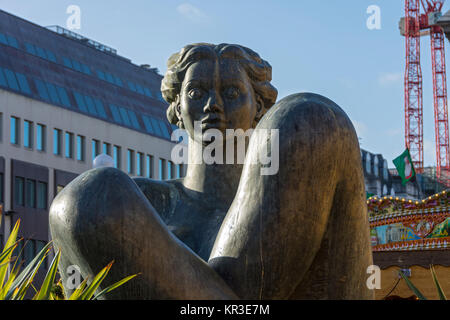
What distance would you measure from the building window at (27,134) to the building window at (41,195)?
1702 millimetres

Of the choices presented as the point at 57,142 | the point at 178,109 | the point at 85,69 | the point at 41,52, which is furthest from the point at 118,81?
the point at 178,109

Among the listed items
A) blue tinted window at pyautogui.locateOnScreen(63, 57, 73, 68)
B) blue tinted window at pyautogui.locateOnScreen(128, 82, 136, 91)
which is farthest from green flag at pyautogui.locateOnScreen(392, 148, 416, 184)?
blue tinted window at pyautogui.locateOnScreen(128, 82, 136, 91)

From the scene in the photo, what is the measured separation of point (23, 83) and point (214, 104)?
39.7 meters

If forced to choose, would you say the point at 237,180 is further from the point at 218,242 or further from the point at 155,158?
the point at 155,158

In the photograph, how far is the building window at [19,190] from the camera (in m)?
43.2

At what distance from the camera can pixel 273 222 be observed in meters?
3.61

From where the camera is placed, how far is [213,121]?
440cm

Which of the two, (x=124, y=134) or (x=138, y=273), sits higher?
(x=124, y=134)

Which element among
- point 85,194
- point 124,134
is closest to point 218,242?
point 85,194

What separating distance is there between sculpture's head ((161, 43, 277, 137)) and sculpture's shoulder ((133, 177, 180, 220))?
0.87 feet

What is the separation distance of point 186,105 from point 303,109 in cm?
97

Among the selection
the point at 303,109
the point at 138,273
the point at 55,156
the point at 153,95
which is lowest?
the point at 138,273

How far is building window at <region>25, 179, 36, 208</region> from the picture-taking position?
4400 centimetres

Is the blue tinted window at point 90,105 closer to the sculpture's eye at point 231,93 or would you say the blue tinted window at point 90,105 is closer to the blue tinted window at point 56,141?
the blue tinted window at point 56,141
